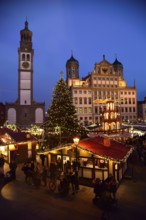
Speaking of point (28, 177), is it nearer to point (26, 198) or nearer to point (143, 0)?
point (26, 198)

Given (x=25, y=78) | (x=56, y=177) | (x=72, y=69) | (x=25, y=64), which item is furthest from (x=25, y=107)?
(x=56, y=177)

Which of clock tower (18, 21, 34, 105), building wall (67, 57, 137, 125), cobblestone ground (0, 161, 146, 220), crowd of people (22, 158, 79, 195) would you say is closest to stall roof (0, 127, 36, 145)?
crowd of people (22, 158, 79, 195)

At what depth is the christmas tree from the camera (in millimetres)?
24328

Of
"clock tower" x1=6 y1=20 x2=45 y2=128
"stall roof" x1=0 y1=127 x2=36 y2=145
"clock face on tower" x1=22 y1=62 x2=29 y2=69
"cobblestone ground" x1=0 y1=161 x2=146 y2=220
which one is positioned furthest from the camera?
"clock face on tower" x1=22 y1=62 x2=29 y2=69

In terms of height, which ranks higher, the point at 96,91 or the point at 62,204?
the point at 96,91

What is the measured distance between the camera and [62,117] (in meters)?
24.5

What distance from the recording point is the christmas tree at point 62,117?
958 inches

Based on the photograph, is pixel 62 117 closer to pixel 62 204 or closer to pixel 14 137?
pixel 14 137

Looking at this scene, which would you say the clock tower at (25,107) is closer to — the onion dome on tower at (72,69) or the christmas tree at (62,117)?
the onion dome on tower at (72,69)

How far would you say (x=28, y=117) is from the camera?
5231 cm

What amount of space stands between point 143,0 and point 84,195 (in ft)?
Answer: 42.1

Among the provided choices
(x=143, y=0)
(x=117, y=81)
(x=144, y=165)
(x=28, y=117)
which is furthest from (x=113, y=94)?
(x=143, y=0)

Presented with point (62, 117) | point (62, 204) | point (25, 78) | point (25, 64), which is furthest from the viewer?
Result: point (25, 64)

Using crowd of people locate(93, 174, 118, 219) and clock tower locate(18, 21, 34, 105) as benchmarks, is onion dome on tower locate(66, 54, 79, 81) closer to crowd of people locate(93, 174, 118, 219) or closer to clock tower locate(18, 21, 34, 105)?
Result: clock tower locate(18, 21, 34, 105)
